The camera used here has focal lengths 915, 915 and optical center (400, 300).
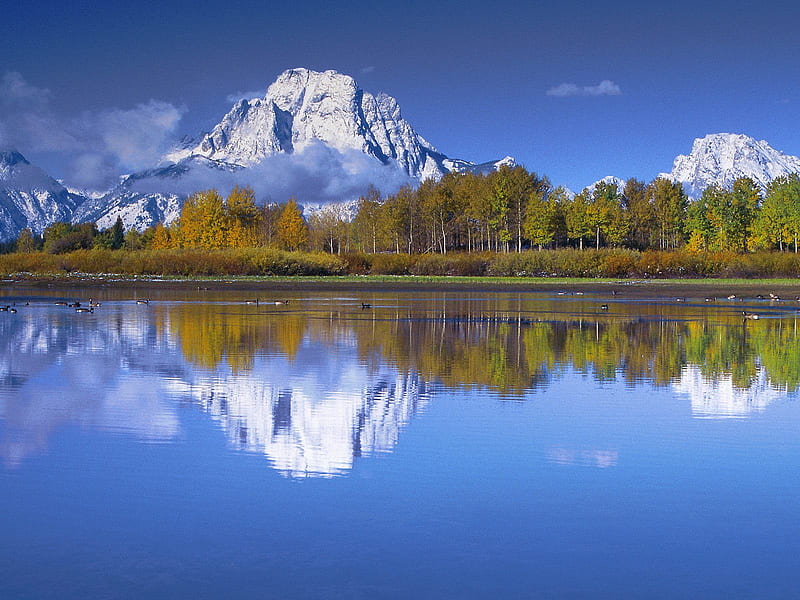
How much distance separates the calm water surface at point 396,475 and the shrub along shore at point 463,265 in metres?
55.6

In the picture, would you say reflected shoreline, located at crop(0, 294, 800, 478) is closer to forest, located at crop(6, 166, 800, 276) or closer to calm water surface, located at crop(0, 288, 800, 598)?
calm water surface, located at crop(0, 288, 800, 598)

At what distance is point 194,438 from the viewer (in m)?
10.7

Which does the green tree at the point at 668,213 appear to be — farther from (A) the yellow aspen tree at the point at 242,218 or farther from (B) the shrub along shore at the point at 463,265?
(A) the yellow aspen tree at the point at 242,218

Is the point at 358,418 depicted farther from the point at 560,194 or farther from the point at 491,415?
the point at 560,194

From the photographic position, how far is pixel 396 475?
9.06m

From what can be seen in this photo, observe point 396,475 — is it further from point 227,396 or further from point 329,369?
point 329,369

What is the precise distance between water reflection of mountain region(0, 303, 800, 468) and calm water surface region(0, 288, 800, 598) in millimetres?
83

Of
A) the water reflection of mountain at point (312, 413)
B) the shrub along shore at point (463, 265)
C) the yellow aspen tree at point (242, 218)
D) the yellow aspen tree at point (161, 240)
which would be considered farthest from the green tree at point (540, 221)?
the water reflection of mountain at point (312, 413)

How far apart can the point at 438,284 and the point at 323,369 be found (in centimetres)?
5097

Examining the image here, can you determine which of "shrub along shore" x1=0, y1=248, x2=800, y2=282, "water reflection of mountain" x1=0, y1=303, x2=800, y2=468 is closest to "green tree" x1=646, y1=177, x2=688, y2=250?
"shrub along shore" x1=0, y1=248, x2=800, y2=282

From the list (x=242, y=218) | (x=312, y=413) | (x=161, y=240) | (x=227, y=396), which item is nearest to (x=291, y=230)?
(x=242, y=218)

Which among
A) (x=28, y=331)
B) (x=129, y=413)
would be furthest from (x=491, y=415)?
(x=28, y=331)

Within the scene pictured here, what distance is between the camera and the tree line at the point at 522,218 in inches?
3499

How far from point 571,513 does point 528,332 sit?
59.8 feet
